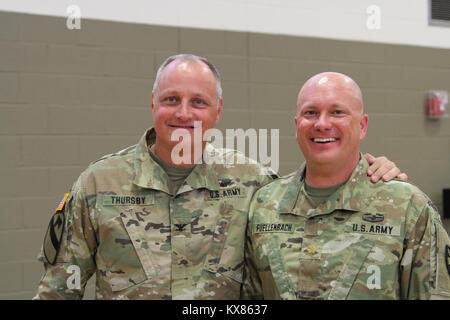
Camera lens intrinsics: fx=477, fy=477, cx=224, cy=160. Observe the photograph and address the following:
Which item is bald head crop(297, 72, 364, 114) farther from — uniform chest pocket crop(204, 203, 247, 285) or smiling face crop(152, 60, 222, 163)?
uniform chest pocket crop(204, 203, 247, 285)

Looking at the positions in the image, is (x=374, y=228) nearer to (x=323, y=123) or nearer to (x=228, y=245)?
(x=323, y=123)

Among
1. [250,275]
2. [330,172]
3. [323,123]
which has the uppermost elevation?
[323,123]

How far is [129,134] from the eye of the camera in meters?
3.29

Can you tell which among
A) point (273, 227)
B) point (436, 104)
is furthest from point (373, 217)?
point (436, 104)

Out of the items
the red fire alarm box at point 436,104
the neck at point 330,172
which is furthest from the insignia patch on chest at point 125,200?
the red fire alarm box at point 436,104

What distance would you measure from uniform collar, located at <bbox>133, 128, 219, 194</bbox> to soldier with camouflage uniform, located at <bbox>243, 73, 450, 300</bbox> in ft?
0.91

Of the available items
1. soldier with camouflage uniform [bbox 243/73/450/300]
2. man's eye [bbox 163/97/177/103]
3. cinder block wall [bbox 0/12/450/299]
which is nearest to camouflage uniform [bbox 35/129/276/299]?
soldier with camouflage uniform [bbox 243/73/450/300]

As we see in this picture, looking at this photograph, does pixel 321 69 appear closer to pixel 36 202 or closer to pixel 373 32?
pixel 373 32

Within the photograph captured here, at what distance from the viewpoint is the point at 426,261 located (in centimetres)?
160

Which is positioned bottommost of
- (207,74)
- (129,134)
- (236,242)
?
(236,242)

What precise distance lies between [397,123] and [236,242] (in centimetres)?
259

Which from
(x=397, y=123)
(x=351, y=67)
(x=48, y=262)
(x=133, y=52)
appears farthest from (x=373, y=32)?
(x=48, y=262)

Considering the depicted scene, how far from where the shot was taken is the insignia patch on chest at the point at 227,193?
6.42ft

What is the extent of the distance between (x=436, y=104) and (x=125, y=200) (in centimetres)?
313
